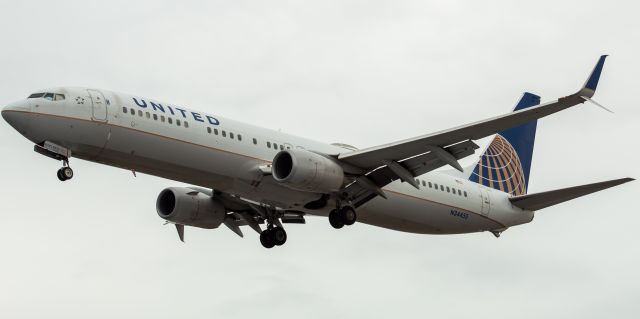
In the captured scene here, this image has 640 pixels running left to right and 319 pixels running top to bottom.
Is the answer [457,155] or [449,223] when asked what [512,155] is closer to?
[449,223]

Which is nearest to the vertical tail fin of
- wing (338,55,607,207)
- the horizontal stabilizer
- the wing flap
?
the horizontal stabilizer

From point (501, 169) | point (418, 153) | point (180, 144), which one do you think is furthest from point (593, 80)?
point (501, 169)

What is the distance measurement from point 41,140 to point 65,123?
0.91 meters

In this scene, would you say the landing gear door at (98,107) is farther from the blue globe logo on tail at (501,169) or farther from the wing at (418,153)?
the blue globe logo on tail at (501,169)

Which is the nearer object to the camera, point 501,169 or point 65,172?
point 65,172

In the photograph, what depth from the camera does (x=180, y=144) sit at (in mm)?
36750

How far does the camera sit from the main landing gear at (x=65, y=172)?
117 feet

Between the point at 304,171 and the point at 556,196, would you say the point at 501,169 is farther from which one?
the point at 304,171

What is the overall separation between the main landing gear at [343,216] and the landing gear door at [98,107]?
894cm

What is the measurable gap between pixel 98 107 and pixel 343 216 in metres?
9.34

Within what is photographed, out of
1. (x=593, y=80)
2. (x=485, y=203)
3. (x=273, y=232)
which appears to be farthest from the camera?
(x=485, y=203)

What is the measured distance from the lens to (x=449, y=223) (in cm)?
4397

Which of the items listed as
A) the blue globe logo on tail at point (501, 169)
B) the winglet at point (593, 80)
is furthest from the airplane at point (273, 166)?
the blue globe logo on tail at point (501, 169)

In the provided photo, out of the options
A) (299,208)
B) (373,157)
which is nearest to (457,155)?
(373,157)
